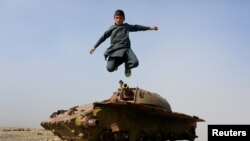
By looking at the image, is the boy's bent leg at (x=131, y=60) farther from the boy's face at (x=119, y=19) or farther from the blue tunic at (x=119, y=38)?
the boy's face at (x=119, y=19)

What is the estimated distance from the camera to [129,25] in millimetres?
11656

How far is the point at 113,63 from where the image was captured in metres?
11.5

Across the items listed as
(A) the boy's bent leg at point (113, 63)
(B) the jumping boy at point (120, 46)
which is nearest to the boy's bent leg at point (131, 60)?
(B) the jumping boy at point (120, 46)

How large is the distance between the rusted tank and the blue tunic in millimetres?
890

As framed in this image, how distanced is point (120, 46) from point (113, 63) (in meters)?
0.52

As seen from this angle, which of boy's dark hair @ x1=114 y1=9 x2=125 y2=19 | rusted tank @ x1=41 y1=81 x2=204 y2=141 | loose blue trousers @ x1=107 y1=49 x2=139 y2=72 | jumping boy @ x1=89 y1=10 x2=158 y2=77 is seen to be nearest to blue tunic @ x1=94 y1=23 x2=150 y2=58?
jumping boy @ x1=89 y1=10 x2=158 y2=77

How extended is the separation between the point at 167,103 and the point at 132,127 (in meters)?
2.29

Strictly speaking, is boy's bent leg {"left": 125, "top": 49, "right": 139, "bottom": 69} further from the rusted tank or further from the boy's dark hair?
the boy's dark hair

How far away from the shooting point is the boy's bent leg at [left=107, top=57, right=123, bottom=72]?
37.8 feet

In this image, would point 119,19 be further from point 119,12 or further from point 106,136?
point 106,136

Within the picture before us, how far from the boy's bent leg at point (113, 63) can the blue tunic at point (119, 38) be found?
0.15 metres

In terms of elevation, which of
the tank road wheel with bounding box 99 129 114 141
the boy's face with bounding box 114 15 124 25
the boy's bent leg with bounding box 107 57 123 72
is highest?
the boy's face with bounding box 114 15 124 25

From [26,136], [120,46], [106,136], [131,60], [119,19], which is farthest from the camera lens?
[26,136]

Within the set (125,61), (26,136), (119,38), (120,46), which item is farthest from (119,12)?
(26,136)
